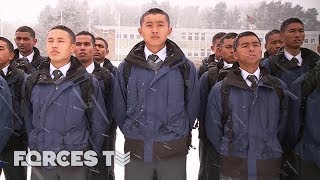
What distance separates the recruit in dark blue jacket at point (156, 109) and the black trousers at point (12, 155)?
136 centimetres

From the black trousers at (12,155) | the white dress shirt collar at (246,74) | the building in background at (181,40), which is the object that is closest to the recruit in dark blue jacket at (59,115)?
the black trousers at (12,155)

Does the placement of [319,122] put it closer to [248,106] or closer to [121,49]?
[248,106]

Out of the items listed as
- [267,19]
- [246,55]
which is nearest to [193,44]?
[267,19]

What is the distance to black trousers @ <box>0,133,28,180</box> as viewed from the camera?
148 inches

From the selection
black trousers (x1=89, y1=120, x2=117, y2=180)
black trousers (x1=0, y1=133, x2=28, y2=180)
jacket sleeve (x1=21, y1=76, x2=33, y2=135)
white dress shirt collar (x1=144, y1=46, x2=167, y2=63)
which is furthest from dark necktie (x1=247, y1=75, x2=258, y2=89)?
black trousers (x1=0, y1=133, x2=28, y2=180)

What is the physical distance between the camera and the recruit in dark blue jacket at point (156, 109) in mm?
3029

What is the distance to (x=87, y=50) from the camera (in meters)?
4.32

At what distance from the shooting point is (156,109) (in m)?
3.04

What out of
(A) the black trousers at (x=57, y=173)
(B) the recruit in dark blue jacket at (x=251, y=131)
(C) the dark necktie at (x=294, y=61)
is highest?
(C) the dark necktie at (x=294, y=61)

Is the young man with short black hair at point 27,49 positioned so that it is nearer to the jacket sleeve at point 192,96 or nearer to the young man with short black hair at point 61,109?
the young man with short black hair at point 61,109

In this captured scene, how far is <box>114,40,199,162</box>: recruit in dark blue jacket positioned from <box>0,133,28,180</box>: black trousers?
4.45ft

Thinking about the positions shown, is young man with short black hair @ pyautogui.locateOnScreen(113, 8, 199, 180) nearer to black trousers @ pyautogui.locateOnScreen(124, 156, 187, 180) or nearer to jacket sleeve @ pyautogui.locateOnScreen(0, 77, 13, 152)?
black trousers @ pyautogui.locateOnScreen(124, 156, 187, 180)

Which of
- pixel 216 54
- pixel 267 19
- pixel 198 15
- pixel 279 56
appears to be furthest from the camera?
pixel 198 15

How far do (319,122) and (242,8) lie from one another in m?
31.7
